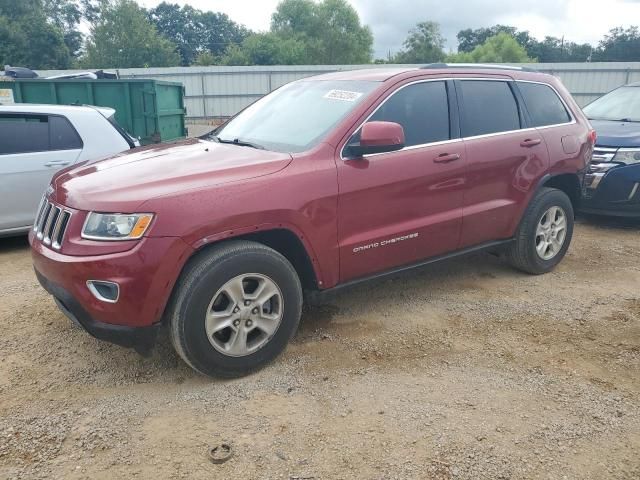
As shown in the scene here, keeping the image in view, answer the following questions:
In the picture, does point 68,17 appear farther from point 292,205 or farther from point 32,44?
point 292,205

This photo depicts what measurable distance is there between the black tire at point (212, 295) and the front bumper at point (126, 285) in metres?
0.09

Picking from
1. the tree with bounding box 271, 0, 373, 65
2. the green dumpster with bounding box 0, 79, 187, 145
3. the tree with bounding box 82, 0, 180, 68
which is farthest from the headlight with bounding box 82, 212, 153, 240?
the tree with bounding box 271, 0, 373, 65

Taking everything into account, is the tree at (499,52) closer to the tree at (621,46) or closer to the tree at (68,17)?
the tree at (621,46)

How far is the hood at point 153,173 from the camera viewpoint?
279cm

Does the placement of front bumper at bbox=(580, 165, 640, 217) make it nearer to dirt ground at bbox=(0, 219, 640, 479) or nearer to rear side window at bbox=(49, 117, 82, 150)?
dirt ground at bbox=(0, 219, 640, 479)

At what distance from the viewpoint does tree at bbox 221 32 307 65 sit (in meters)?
52.8

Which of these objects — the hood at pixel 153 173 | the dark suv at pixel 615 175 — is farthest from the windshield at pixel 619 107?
the hood at pixel 153 173

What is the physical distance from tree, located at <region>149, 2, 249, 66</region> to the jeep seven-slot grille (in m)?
87.9

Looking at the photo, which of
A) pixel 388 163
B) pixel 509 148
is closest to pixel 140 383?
pixel 388 163

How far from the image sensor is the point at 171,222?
8.91 feet

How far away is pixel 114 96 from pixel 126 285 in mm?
7547

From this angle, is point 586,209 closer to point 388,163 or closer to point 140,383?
point 388,163

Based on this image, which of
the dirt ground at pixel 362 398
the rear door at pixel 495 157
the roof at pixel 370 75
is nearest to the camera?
the dirt ground at pixel 362 398

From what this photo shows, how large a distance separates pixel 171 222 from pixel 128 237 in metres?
0.23
